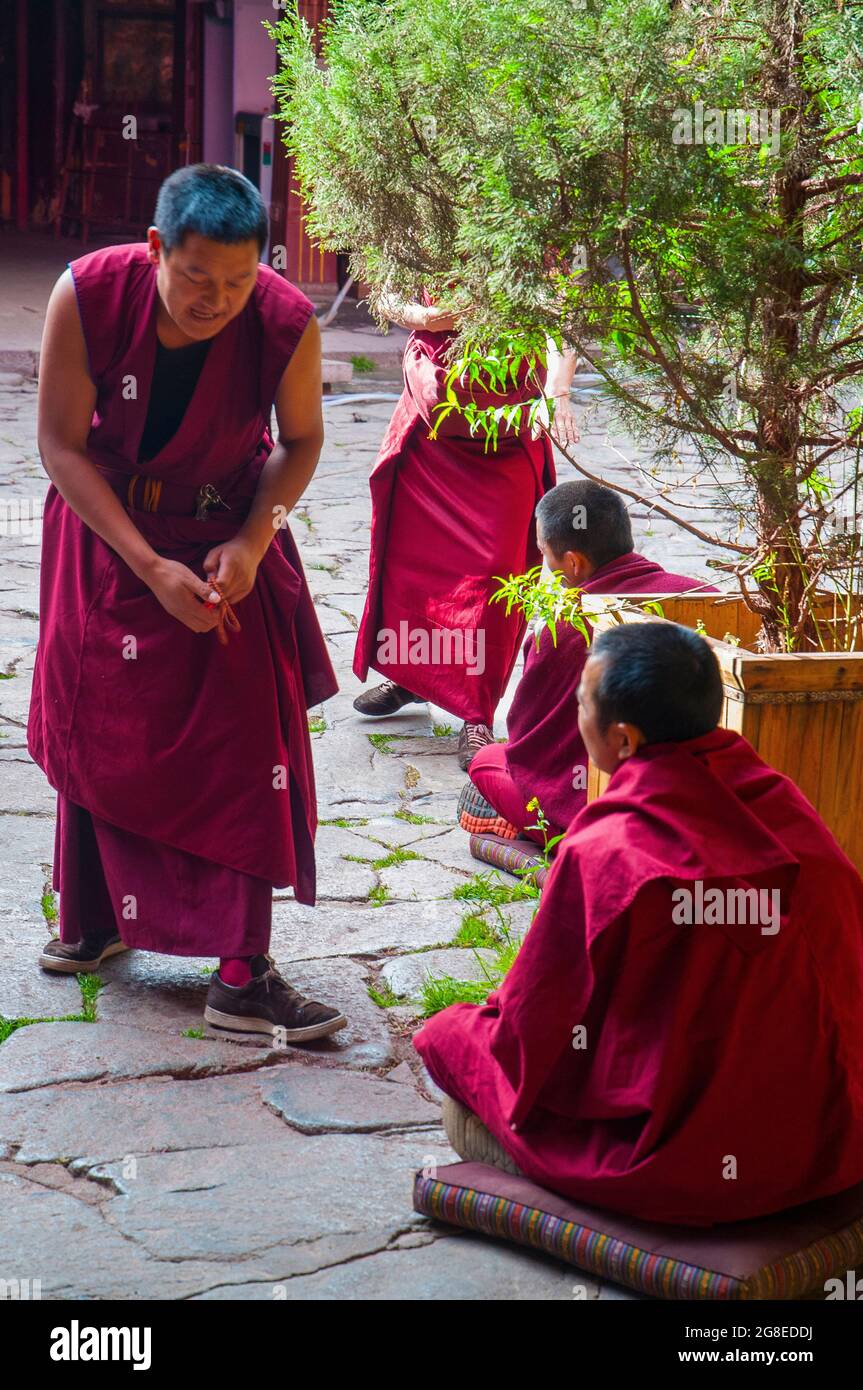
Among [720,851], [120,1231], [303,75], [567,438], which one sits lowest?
[120,1231]

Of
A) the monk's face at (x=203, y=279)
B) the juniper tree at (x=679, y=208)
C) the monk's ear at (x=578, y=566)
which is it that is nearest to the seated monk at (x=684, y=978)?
the juniper tree at (x=679, y=208)

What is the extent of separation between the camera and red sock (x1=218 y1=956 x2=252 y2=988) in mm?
3373

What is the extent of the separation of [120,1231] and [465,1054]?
66cm

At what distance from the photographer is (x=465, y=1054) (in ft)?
8.80

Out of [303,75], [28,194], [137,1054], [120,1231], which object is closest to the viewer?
[120,1231]

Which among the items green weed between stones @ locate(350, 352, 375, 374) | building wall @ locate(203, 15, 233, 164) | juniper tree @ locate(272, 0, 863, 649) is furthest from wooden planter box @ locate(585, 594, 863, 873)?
building wall @ locate(203, 15, 233, 164)

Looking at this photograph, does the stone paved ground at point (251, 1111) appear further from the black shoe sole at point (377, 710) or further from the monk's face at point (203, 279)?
the monk's face at point (203, 279)

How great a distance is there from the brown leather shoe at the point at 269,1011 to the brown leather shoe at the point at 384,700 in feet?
7.36

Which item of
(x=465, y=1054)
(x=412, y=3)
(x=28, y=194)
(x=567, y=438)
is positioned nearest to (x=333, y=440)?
(x=567, y=438)

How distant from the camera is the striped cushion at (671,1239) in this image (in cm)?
236

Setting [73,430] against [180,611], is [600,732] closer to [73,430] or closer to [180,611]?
[180,611]

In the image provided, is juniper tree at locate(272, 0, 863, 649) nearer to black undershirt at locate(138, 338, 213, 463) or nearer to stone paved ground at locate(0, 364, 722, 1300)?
black undershirt at locate(138, 338, 213, 463)

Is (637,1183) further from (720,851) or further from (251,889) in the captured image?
(251,889)

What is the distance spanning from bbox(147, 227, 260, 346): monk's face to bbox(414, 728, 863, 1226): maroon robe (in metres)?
1.25
